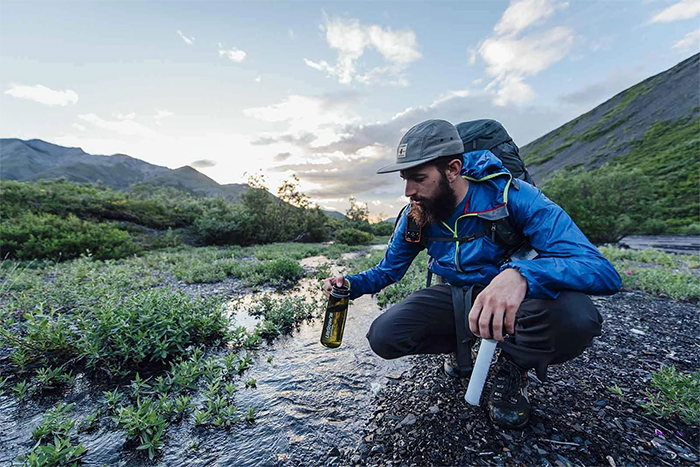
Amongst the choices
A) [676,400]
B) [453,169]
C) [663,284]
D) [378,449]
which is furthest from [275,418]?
[663,284]

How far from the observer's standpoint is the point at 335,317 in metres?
3.10

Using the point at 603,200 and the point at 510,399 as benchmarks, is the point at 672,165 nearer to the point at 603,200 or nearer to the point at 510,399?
the point at 603,200

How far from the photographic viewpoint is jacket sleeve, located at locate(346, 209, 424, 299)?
Answer: 3.28 metres

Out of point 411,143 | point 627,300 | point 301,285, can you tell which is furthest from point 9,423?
point 627,300

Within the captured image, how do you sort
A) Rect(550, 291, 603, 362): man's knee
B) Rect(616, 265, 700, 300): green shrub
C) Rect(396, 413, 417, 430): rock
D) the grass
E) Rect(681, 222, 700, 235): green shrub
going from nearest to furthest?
Rect(550, 291, 603, 362): man's knee, the grass, Rect(396, 413, 417, 430): rock, Rect(616, 265, 700, 300): green shrub, Rect(681, 222, 700, 235): green shrub

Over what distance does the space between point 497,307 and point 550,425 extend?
1449mm

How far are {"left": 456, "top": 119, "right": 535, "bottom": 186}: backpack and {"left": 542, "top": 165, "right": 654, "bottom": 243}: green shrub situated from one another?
72.8ft

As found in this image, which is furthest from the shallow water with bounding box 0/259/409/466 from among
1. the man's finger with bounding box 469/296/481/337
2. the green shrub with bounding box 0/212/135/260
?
the green shrub with bounding box 0/212/135/260

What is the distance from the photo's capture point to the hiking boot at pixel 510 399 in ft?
7.93

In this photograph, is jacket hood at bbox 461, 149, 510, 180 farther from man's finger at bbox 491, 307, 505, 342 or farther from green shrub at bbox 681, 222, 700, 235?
green shrub at bbox 681, 222, 700, 235

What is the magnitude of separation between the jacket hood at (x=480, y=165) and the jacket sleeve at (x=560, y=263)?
0.59 metres

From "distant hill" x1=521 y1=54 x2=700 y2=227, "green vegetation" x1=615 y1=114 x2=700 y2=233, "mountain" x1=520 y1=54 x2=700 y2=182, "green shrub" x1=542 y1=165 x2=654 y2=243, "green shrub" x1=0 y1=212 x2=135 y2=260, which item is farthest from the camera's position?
"mountain" x1=520 y1=54 x2=700 y2=182

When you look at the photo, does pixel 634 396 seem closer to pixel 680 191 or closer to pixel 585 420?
pixel 585 420

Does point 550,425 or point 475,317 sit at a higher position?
point 475,317
